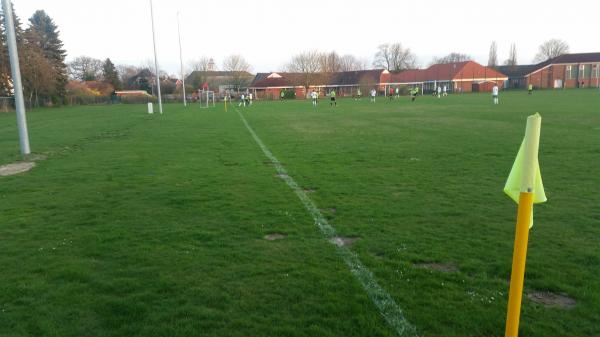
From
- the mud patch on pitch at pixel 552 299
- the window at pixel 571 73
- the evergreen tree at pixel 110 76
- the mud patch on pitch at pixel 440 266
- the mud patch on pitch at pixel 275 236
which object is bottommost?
the mud patch on pitch at pixel 552 299

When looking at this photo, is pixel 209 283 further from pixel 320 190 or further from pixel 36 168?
pixel 36 168

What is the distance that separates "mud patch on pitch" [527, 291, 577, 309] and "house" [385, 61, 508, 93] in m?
90.1

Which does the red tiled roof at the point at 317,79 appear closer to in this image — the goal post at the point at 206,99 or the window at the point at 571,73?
the goal post at the point at 206,99

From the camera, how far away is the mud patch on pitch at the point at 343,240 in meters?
5.34

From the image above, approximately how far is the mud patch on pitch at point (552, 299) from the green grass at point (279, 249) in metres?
0.08

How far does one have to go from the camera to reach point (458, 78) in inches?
3602

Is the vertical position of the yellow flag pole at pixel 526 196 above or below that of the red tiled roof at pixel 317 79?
below

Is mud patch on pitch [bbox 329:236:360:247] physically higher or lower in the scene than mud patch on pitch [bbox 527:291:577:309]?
higher

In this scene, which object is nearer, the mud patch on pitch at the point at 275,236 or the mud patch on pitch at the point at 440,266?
the mud patch on pitch at the point at 440,266

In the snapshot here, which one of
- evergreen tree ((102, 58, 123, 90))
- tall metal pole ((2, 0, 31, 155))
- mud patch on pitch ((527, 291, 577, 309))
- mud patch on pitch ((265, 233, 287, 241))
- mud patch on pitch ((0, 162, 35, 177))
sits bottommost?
mud patch on pitch ((527, 291, 577, 309))

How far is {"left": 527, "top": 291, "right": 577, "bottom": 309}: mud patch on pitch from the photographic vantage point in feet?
12.5

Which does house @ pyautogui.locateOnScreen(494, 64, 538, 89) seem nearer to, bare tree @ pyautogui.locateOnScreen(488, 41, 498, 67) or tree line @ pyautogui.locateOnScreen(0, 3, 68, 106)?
bare tree @ pyautogui.locateOnScreen(488, 41, 498, 67)

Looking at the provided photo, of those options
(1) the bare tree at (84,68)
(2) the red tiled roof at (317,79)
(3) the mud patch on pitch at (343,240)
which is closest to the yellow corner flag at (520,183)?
(3) the mud patch on pitch at (343,240)

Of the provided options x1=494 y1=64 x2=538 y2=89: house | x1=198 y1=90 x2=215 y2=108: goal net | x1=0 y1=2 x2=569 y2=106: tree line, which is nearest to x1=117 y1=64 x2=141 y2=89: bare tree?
x1=0 y1=2 x2=569 y2=106: tree line
